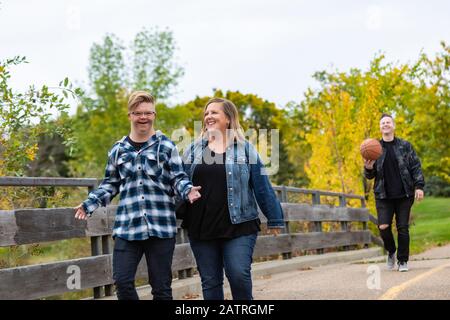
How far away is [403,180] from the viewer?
10.4m

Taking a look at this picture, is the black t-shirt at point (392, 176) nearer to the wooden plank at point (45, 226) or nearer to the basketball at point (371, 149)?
the basketball at point (371, 149)

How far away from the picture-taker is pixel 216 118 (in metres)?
6.11

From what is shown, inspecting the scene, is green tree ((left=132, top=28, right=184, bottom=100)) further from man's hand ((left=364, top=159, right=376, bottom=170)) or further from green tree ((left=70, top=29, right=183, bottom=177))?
man's hand ((left=364, top=159, right=376, bottom=170))

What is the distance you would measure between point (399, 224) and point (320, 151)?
10.7 metres

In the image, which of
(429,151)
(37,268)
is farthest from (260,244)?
(429,151)

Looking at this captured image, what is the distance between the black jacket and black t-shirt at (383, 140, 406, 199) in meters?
0.04

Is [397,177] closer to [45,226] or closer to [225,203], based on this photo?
[45,226]

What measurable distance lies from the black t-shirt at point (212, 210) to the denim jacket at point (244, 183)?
0.14ft

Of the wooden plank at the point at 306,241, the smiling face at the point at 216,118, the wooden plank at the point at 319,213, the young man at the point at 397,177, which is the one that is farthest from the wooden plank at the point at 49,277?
the wooden plank at the point at 319,213

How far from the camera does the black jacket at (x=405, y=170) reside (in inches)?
410

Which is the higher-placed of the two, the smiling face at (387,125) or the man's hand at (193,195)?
the smiling face at (387,125)

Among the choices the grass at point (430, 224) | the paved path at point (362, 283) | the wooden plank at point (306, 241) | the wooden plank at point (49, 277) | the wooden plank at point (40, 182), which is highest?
the wooden plank at point (40, 182)

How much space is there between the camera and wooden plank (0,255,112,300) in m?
6.84
